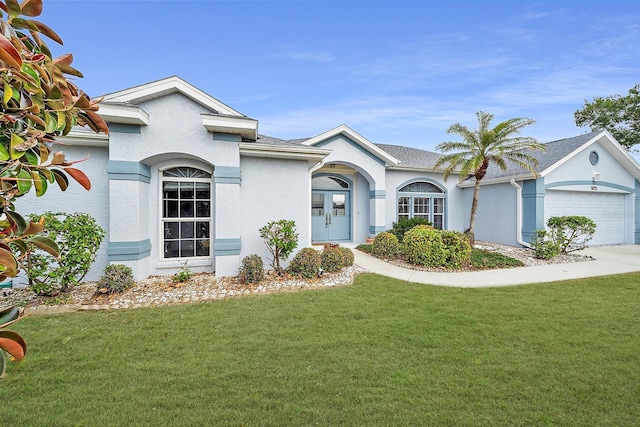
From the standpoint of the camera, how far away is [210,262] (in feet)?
25.1

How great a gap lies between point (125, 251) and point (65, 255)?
116 centimetres

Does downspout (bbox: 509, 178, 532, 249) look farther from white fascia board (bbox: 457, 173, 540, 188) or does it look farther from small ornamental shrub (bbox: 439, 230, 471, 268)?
small ornamental shrub (bbox: 439, 230, 471, 268)

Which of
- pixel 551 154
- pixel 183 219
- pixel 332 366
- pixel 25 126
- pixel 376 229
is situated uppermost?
pixel 551 154

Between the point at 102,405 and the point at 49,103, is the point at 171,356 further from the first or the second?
the point at 49,103

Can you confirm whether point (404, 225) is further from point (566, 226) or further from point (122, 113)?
point (122, 113)

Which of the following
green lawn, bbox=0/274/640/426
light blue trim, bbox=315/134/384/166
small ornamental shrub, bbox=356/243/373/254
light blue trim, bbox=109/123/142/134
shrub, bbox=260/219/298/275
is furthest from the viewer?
light blue trim, bbox=315/134/384/166

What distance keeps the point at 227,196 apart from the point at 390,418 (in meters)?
5.93

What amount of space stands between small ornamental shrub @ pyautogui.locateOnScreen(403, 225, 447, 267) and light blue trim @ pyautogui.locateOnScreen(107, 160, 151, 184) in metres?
8.03

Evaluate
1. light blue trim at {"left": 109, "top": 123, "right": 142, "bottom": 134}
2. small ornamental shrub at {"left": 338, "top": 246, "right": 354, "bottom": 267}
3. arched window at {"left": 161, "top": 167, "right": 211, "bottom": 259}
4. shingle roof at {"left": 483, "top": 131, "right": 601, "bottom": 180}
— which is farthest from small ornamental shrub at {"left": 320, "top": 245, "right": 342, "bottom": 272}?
shingle roof at {"left": 483, "top": 131, "right": 601, "bottom": 180}

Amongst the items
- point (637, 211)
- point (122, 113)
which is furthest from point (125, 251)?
point (637, 211)

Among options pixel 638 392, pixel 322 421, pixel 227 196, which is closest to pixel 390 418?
pixel 322 421

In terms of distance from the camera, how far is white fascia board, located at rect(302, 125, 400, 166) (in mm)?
11477

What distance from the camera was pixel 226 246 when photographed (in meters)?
7.07

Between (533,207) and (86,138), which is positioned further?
(533,207)
